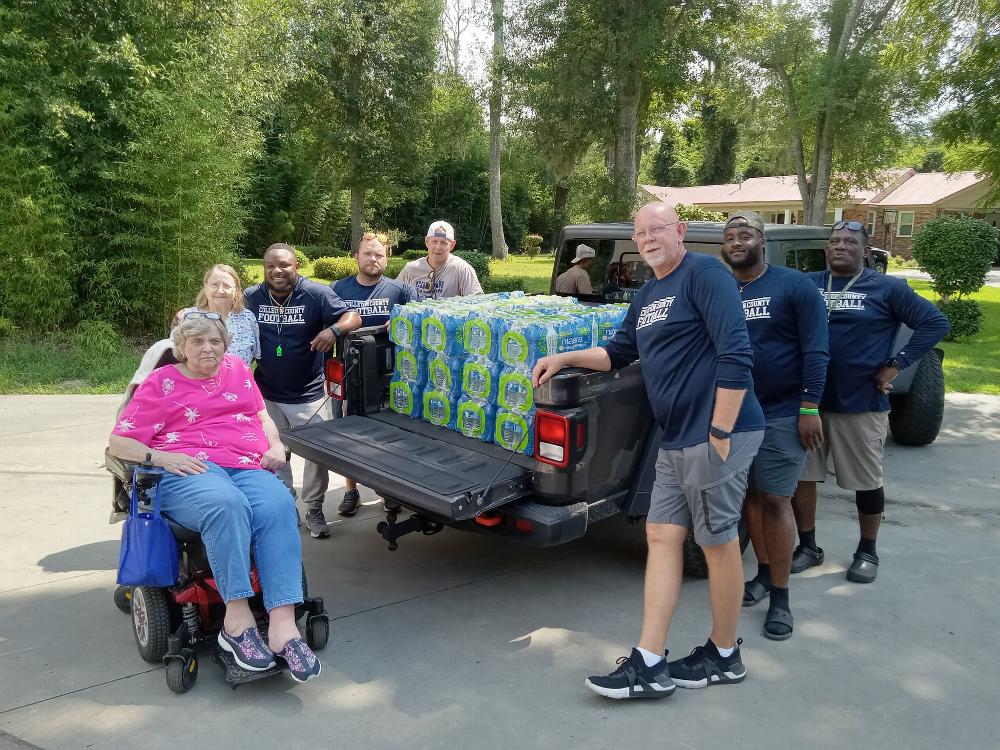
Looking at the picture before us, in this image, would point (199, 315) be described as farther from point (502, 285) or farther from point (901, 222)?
point (901, 222)

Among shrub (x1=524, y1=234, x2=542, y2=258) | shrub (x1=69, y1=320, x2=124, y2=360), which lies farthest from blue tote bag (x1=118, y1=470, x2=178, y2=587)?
shrub (x1=524, y1=234, x2=542, y2=258)

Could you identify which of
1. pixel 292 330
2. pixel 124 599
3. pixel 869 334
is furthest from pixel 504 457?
pixel 869 334

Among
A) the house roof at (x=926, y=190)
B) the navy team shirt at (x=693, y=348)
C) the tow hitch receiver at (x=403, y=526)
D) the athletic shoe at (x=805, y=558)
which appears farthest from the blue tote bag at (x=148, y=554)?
the house roof at (x=926, y=190)

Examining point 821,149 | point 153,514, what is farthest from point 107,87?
point 821,149

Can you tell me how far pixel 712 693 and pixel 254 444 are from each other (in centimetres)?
223

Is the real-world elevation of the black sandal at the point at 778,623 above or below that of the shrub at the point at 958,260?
below

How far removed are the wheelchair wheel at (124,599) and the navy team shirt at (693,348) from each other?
2.58 metres

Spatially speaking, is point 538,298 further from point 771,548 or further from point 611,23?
point 611,23

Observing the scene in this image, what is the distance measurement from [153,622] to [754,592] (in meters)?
2.80

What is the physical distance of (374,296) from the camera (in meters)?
5.30

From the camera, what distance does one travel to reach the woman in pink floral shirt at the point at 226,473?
3271mm

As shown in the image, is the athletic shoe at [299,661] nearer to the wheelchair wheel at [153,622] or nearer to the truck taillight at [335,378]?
the wheelchair wheel at [153,622]

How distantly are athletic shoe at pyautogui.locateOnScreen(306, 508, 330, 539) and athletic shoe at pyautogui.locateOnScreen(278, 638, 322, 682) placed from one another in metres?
1.76

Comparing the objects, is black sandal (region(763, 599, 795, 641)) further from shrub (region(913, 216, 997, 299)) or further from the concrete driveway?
shrub (region(913, 216, 997, 299))
